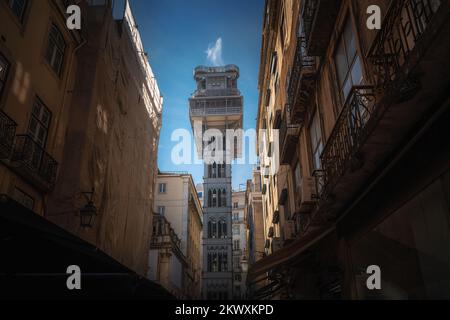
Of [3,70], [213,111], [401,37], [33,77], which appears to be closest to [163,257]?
[33,77]

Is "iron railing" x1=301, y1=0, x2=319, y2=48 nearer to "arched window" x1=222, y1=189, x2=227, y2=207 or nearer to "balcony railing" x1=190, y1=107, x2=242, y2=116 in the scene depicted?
"arched window" x1=222, y1=189, x2=227, y2=207

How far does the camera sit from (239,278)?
61062 millimetres

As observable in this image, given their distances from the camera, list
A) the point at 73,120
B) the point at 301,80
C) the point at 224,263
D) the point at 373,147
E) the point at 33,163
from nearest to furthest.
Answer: the point at 373,147 < the point at 301,80 < the point at 33,163 < the point at 73,120 < the point at 224,263

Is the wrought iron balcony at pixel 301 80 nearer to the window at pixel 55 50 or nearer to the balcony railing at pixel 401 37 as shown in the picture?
the balcony railing at pixel 401 37

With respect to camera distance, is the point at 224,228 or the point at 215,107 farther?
the point at 215,107

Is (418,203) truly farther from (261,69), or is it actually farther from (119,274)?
(261,69)

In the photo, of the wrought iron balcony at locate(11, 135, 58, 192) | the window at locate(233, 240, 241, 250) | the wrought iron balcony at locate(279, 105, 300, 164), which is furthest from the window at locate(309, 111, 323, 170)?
the window at locate(233, 240, 241, 250)

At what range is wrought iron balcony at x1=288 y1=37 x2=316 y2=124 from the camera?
10000 mm

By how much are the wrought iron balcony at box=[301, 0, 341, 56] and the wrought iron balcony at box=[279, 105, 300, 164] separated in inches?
129

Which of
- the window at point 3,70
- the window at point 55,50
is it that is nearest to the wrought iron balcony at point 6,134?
the window at point 3,70

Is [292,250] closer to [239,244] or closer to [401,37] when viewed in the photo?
[401,37]

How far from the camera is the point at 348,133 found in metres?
6.30

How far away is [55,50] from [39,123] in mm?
2802
